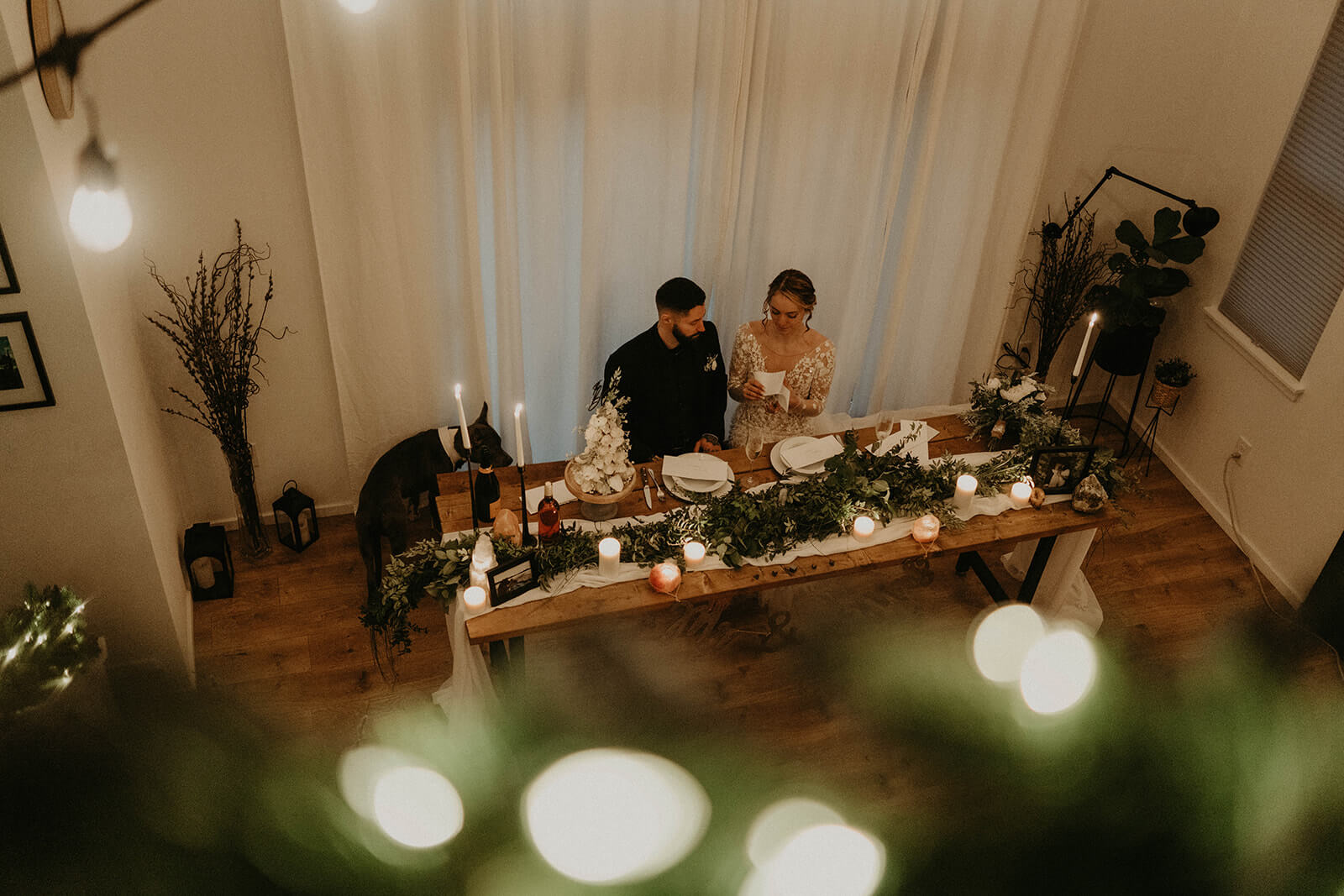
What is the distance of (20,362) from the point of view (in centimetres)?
252

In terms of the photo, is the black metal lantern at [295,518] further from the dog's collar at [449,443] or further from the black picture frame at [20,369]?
Result: the black picture frame at [20,369]

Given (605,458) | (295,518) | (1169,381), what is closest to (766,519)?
(605,458)

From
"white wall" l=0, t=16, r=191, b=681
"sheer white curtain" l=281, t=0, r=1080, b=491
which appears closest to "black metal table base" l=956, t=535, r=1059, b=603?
"sheer white curtain" l=281, t=0, r=1080, b=491

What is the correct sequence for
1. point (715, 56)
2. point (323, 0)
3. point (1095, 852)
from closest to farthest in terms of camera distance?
point (1095, 852)
point (323, 0)
point (715, 56)

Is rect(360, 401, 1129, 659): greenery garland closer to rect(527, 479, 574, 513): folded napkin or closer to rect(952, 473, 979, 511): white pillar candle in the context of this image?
rect(952, 473, 979, 511): white pillar candle

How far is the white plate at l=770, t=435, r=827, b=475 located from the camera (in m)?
3.10

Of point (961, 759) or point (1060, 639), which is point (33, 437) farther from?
point (1060, 639)

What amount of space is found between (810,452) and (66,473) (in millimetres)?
2262

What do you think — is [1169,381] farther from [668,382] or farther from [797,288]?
[668,382]

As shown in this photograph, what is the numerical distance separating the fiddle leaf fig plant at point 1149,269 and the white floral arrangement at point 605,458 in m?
2.60

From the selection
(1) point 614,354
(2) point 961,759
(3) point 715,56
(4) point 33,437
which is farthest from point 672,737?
(3) point 715,56

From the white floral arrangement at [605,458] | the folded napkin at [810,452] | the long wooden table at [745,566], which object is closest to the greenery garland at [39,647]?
the long wooden table at [745,566]

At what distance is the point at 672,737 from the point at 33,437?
6.97 feet

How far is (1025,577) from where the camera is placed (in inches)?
150
